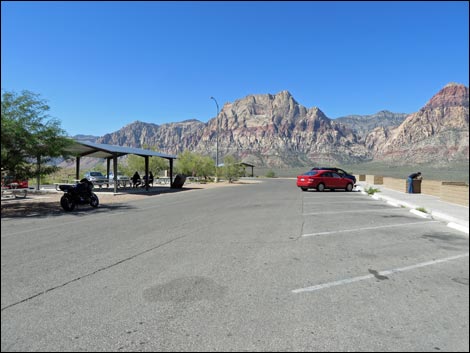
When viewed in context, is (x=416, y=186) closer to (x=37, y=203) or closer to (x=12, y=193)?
(x=37, y=203)

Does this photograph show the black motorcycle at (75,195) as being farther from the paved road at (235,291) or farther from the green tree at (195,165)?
the green tree at (195,165)

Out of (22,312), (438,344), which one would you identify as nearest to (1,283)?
(22,312)

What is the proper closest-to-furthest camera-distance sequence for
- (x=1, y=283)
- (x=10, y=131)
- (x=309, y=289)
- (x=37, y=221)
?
1. (x=1, y=283)
2. (x=309, y=289)
3. (x=37, y=221)
4. (x=10, y=131)

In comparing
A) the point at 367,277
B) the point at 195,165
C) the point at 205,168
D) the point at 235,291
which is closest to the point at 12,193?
the point at 235,291

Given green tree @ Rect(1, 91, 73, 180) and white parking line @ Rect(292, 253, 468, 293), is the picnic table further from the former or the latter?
white parking line @ Rect(292, 253, 468, 293)

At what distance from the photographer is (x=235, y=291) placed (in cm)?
404

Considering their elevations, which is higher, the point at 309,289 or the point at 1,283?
the point at 1,283

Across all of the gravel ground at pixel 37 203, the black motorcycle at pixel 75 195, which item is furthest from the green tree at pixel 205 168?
the black motorcycle at pixel 75 195

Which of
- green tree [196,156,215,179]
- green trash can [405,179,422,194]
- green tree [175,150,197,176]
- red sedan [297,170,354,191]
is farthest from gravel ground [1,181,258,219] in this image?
green tree [175,150,197,176]

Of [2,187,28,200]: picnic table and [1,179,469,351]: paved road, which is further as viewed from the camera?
[2,187,28,200]: picnic table

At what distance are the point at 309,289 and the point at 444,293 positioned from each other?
1594 mm

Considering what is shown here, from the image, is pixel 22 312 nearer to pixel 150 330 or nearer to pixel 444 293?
pixel 150 330

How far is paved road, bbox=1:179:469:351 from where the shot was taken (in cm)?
284

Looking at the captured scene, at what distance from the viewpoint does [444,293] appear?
3.85 meters
